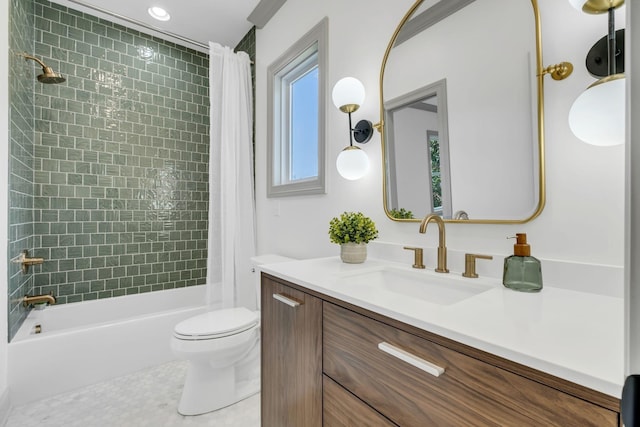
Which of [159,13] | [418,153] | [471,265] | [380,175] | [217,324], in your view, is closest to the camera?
[471,265]

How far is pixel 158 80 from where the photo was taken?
271 cm

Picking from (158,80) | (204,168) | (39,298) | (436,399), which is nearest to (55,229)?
(39,298)

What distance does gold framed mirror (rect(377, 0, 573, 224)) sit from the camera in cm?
95

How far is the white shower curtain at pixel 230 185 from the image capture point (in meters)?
2.09

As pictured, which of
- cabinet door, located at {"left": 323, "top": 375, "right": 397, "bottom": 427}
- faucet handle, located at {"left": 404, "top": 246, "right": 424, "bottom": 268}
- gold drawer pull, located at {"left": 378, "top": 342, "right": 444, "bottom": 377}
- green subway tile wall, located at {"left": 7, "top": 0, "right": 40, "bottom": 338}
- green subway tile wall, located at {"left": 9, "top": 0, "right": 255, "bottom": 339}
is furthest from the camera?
green subway tile wall, located at {"left": 9, "top": 0, "right": 255, "bottom": 339}

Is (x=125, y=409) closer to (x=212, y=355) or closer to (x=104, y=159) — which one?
(x=212, y=355)

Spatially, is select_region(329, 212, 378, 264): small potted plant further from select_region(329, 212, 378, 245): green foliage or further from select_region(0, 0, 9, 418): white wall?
select_region(0, 0, 9, 418): white wall

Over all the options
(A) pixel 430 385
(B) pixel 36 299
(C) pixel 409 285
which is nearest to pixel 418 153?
(C) pixel 409 285

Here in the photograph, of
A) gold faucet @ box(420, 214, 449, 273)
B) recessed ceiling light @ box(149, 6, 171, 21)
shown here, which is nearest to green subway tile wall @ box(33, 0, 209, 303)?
recessed ceiling light @ box(149, 6, 171, 21)

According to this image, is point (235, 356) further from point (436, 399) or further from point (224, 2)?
point (224, 2)

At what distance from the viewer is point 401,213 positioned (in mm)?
1324

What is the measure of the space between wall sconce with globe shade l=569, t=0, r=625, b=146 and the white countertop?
412mm

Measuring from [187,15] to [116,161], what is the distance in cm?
134

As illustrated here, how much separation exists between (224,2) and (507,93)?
7.25 ft
